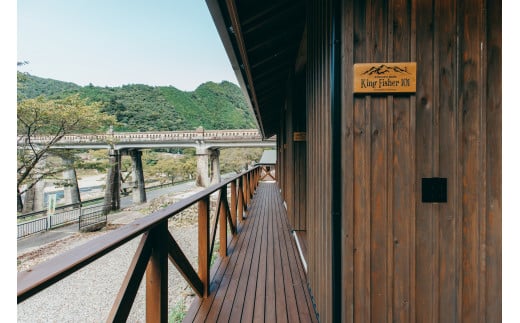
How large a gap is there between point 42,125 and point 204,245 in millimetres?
14924

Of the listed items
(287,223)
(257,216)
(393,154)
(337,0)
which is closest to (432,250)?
(393,154)

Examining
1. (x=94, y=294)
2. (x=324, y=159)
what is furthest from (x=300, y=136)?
(x=94, y=294)

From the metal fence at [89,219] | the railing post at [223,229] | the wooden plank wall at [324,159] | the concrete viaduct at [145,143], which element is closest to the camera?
the wooden plank wall at [324,159]

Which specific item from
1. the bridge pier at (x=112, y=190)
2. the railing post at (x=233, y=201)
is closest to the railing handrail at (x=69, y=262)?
the railing post at (x=233, y=201)

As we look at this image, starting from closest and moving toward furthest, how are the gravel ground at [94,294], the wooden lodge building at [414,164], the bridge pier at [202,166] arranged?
the wooden lodge building at [414,164], the gravel ground at [94,294], the bridge pier at [202,166]

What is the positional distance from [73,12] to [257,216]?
90078 mm

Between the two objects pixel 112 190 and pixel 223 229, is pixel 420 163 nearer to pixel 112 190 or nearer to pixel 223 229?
pixel 223 229

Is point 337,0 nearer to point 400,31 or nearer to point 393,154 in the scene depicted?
point 400,31

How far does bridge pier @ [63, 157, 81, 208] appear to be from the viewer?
49.5 ft

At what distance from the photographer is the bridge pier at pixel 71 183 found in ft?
49.5

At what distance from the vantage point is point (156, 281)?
1343 millimetres

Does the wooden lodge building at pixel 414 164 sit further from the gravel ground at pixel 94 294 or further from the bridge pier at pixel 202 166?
the bridge pier at pixel 202 166

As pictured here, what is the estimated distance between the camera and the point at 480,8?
1.29 meters

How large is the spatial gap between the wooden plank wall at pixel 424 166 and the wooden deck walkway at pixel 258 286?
89 centimetres
